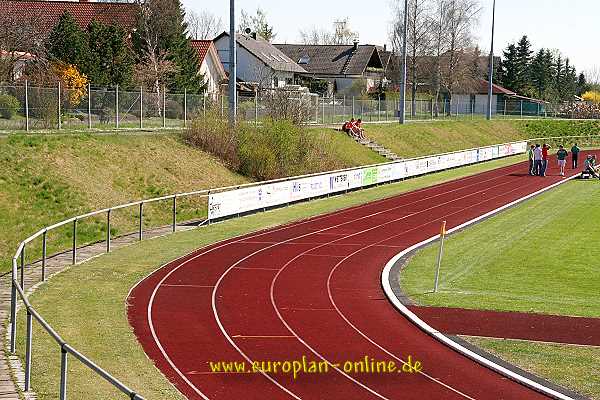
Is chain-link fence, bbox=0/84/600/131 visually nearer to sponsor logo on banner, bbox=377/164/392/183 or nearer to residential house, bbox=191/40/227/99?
sponsor logo on banner, bbox=377/164/392/183

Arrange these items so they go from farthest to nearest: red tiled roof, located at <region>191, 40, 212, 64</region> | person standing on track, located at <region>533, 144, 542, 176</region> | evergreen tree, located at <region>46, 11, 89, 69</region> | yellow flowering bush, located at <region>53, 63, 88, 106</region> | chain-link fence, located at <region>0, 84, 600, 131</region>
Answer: red tiled roof, located at <region>191, 40, 212, 64</region> < person standing on track, located at <region>533, 144, 542, 176</region> < evergreen tree, located at <region>46, 11, 89, 69</region> < yellow flowering bush, located at <region>53, 63, 88, 106</region> < chain-link fence, located at <region>0, 84, 600, 131</region>

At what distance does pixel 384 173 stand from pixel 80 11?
33.1m

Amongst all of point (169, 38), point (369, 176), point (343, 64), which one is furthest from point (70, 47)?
point (343, 64)

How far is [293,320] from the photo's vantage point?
1755 cm

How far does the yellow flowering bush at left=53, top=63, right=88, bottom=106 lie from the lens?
37125mm

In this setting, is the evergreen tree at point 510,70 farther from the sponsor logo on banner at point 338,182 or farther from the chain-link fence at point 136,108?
the sponsor logo on banner at point 338,182

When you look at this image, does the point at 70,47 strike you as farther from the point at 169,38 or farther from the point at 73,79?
Result: the point at 169,38

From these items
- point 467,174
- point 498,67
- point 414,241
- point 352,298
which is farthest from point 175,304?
point 498,67

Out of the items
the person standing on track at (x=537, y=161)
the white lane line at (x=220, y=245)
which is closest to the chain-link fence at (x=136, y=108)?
the white lane line at (x=220, y=245)

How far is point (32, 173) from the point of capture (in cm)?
2948

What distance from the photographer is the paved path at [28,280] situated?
1209 cm

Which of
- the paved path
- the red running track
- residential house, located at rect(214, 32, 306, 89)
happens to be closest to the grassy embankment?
the red running track

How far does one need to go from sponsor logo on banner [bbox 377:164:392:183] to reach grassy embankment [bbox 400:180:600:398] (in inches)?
470

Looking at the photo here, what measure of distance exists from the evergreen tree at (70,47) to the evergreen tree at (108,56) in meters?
0.57
